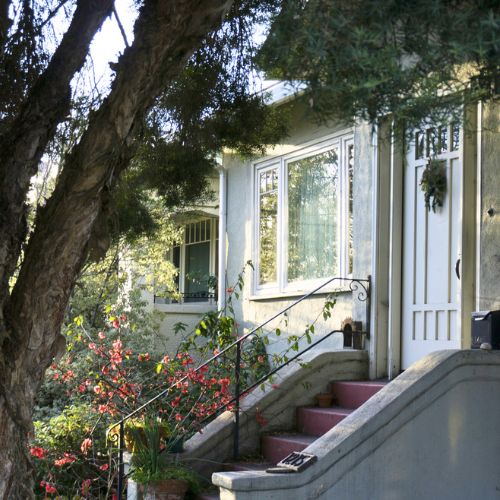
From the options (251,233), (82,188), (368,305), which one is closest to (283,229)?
(251,233)

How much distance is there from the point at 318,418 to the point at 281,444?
0.44 meters

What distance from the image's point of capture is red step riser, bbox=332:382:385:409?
8.62 m

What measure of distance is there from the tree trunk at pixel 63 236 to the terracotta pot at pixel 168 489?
100 inches

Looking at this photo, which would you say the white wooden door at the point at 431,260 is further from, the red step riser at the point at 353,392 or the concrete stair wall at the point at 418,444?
the concrete stair wall at the point at 418,444

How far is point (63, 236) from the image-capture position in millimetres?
5363

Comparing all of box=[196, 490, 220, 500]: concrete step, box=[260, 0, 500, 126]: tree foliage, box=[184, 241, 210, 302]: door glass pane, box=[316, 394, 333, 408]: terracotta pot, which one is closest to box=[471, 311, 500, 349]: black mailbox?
box=[316, 394, 333, 408]: terracotta pot

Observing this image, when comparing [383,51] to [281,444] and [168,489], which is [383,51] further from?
[281,444]

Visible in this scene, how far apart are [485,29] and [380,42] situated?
45 cm

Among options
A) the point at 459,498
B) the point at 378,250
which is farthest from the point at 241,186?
the point at 459,498

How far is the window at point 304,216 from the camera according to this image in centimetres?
1058

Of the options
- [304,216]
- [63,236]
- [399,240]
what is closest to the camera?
[63,236]

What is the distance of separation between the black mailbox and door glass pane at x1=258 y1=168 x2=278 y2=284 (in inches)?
192

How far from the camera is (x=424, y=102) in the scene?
13.8 ft

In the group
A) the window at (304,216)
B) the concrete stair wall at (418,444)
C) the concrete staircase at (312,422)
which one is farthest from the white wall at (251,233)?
the concrete stair wall at (418,444)
